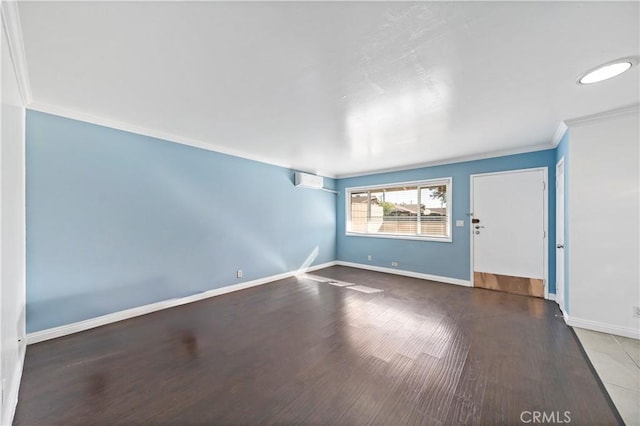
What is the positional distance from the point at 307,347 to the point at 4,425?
1953 mm

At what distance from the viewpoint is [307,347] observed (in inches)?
94.7

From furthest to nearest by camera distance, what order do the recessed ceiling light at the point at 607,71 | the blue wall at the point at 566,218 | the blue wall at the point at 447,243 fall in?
the blue wall at the point at 447,243, the blue wall at the point at 566,218, the recessed ceiling light at the point at 607,71

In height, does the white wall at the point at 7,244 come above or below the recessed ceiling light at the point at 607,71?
below

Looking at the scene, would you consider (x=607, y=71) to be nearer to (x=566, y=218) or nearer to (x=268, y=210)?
(x=566, y=218)

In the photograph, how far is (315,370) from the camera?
204 cm

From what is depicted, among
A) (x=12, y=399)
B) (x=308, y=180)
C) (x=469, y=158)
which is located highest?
(x=469, y=158)

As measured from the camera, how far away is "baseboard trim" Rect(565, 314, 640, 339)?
8.33ft

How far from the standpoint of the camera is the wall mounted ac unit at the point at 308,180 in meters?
5.31

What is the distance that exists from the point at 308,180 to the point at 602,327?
15.7ft

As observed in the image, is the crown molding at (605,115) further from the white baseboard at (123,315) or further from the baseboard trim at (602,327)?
the white baseboard at (123,315)

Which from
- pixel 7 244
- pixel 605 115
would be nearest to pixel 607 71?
pixel 605 115

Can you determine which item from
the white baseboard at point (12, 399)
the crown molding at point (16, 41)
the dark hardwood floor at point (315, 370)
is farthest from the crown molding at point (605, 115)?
the white baseboard at point (12, 399)

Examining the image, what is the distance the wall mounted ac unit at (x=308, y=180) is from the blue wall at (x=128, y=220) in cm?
76

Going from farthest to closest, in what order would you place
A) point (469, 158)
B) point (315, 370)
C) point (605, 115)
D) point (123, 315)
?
point (469, 158) → point (123, 315) → point (605, 115) → point (315, 370)
